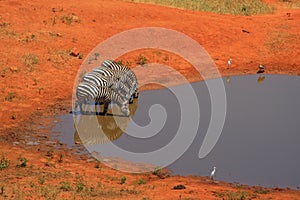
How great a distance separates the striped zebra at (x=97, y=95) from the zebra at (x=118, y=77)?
540 millimetres

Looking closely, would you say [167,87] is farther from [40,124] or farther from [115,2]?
[115,2]

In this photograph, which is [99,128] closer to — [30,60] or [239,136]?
[239,136]

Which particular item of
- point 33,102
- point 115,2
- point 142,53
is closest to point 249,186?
point 33,102

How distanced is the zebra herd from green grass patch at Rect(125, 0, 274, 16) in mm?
16124

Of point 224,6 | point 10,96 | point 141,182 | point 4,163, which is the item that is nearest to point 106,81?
point 10,96

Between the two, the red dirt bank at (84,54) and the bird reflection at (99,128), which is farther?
the bird reflection at (99,128)

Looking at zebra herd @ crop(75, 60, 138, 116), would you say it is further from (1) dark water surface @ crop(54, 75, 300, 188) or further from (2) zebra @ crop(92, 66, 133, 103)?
(1) dark water surface @ crop(54, 75, 300, 188)

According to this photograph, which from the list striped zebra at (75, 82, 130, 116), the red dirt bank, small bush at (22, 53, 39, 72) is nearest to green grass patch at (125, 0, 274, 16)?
the red dirt bank

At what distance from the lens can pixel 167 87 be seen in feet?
95.2

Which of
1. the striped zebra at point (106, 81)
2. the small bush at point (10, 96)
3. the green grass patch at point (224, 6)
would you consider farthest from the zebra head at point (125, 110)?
the green grass patch at point (224, 6)

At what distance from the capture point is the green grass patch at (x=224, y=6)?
4259 cm

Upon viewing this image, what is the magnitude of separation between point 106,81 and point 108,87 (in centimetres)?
28

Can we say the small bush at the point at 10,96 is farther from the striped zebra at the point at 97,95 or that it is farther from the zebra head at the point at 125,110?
the zebra head at the point at 125,110

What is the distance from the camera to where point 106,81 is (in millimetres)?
25000
